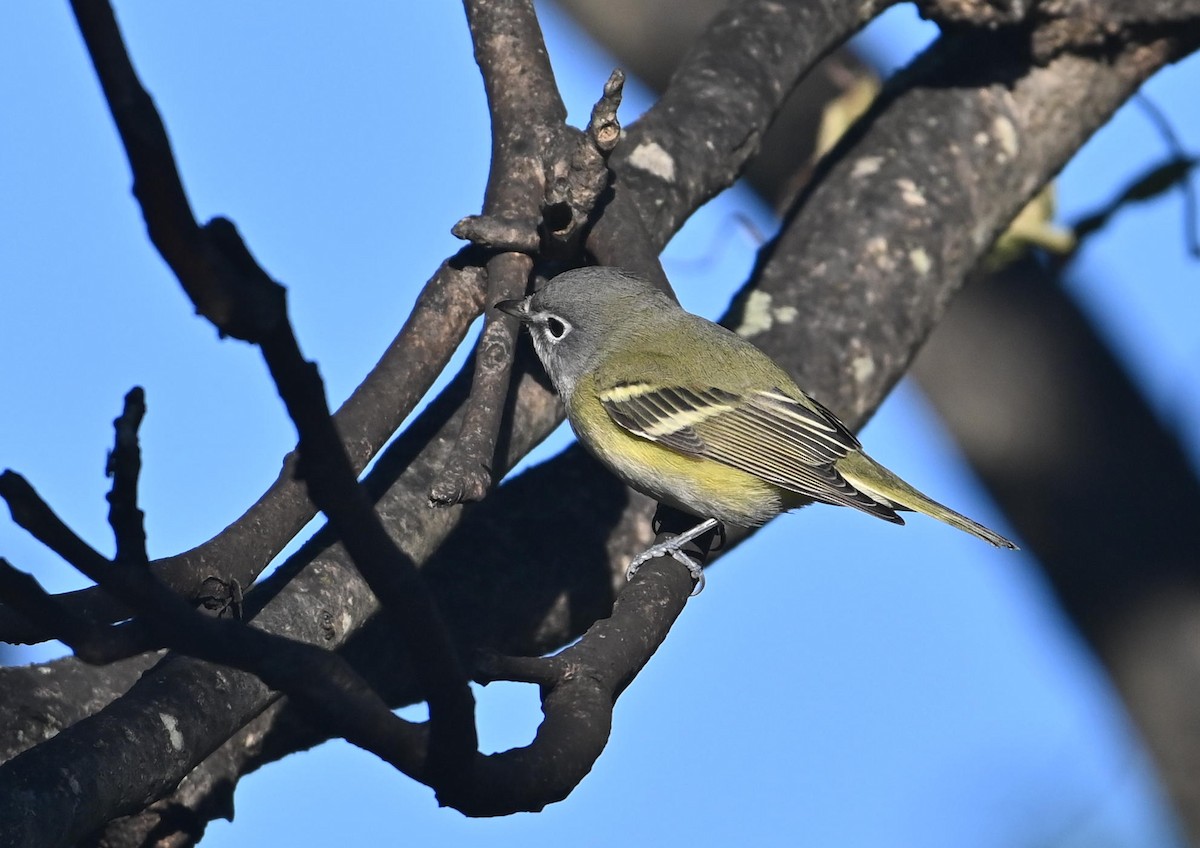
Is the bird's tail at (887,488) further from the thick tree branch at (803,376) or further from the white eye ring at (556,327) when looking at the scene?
the white eye ring at (556,327)

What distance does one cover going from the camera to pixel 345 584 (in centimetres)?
308

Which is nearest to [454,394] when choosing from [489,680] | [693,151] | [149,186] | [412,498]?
[412,498]

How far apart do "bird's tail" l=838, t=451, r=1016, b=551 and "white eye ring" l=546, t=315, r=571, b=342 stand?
109 cm

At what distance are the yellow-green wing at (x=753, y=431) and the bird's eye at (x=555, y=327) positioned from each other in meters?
0.30

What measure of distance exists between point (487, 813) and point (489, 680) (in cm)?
25

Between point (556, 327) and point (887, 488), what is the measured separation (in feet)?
4.30

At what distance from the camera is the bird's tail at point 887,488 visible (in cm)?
424

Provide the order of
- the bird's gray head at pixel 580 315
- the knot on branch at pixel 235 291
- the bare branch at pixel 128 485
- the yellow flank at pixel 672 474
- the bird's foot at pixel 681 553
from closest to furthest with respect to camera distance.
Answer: the knot on branch at pixel 235 291 < the bare branch at pixel 128 485 < the bird's foot at pixel 681 553 < the yellow flank at pixel 672 474 < the bird's gray head at pixel 580 315

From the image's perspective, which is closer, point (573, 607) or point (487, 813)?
point (487, 813)

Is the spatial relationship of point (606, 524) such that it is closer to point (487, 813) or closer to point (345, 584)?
point (345, 584)

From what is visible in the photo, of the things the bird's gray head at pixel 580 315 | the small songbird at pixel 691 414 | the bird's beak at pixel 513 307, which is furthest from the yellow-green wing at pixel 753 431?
the bird's beak at pixel 513 307

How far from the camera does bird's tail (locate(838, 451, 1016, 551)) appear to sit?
424cm

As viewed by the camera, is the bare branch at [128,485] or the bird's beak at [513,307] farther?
the bird's beak at [513,307]

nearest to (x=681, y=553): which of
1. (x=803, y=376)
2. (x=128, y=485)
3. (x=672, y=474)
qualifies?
(x=672, y=474)
